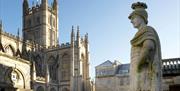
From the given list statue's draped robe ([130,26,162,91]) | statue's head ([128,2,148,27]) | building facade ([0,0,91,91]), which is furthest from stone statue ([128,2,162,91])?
building facade ([0,0,91,91])

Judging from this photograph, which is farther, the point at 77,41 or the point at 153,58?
the point at 77,41

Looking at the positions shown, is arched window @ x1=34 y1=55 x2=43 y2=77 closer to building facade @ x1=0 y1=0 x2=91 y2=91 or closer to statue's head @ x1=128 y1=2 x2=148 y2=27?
building facade @ x1=0 y1=0 x2=91 y2=91

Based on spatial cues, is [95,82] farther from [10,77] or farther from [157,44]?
[157,44]

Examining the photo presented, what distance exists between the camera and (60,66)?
2798 inches

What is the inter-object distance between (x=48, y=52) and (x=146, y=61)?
68130 mm

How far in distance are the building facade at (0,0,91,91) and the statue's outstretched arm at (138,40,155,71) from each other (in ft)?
164

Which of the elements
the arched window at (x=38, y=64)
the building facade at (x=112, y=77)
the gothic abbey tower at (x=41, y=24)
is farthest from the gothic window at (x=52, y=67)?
the building facade at (x=112, y=77)

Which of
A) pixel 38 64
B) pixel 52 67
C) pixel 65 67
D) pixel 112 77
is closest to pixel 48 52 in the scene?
pixel 52 67

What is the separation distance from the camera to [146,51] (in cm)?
484

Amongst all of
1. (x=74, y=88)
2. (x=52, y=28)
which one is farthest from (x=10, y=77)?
(x=52, y=28)

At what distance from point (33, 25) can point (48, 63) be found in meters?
14.8

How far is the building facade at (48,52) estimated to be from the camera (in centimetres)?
6305

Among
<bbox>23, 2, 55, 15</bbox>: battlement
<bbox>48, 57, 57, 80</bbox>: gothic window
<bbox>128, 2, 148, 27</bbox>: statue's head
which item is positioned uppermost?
<bbox>23, 2, 55, 15</bbox>: battlement

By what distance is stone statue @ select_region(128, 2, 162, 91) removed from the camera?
15.8ft
